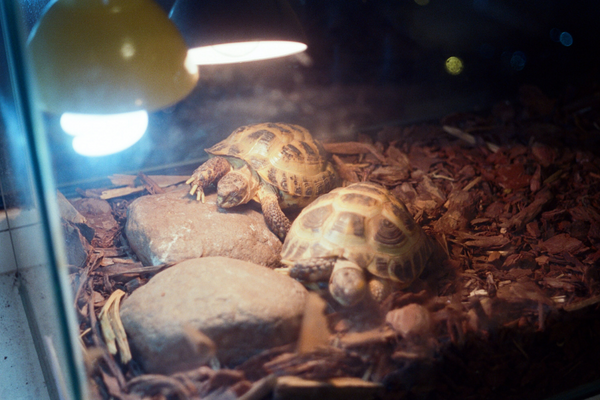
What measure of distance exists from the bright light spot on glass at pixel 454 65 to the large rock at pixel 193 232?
108 inches

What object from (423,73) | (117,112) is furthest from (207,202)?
(423,73)

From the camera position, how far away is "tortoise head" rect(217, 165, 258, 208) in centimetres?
263

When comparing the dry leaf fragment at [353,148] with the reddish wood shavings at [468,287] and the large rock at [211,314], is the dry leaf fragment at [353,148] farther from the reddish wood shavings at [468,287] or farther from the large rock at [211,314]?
the large rock at [211,314]

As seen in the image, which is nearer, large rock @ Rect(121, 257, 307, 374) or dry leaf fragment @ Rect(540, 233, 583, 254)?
large rock @ Rect(121, 257, 307, 374)

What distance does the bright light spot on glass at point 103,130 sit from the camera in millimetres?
1843

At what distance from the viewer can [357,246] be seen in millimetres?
2043

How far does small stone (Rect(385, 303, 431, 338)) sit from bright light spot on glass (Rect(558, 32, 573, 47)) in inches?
165

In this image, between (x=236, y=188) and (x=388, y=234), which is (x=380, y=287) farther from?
(x=236, y=188)

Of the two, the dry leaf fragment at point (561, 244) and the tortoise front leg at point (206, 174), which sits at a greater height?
the tortoise front leg at point (206, 174)

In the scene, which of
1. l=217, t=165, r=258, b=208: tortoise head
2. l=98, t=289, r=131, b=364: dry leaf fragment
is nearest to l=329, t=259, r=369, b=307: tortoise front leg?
l=98, t=289, r=131, b=364: dry leaf fragment

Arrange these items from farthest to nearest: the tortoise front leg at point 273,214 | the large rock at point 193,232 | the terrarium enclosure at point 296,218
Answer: the tortoise front leg at point 273,214, the large rock at point 193,232, the terrarium enclosure at point 296,218

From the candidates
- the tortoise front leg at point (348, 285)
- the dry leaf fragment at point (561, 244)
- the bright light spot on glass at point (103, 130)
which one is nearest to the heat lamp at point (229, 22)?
the bright light spot on glass at point (103, 130)

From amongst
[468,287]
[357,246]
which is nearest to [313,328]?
[357,246]

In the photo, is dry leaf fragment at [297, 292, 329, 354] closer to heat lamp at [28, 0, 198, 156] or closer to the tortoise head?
the tortoise head
